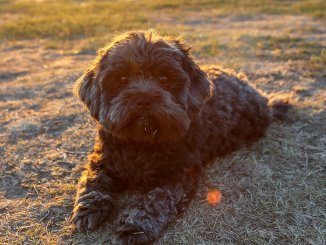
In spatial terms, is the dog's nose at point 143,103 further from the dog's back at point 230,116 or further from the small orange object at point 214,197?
the small orange object at point 214,197

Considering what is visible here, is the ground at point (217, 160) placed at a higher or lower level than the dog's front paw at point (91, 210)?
lower

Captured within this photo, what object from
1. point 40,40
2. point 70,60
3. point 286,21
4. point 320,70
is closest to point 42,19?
point 40,40

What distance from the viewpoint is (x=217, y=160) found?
5512 millimetres

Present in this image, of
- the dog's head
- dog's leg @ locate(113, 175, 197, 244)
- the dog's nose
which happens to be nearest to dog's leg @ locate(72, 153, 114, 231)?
dog's leg @ locate(113, 175, 197, 244)

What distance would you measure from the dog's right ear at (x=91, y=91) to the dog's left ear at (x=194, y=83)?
3.13ft

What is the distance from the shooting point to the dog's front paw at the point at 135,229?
12.7 feet

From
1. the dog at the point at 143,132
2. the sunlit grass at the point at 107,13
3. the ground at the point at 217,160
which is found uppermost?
the dog at the point at 143,132

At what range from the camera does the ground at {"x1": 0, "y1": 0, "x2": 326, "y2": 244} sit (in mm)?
4207

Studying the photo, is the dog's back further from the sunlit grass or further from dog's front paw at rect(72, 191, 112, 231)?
the sunlit grass

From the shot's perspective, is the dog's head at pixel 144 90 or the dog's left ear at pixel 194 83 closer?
the dog's head at pixel 144 90

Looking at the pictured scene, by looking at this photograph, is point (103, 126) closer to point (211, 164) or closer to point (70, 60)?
point (211, 164)

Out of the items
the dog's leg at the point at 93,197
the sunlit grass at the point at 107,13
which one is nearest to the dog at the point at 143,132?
the dog's leg at the point at 93,197

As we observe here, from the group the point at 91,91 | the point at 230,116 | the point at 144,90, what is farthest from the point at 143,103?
the point at 230,116

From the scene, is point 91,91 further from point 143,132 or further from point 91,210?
point 91,210
